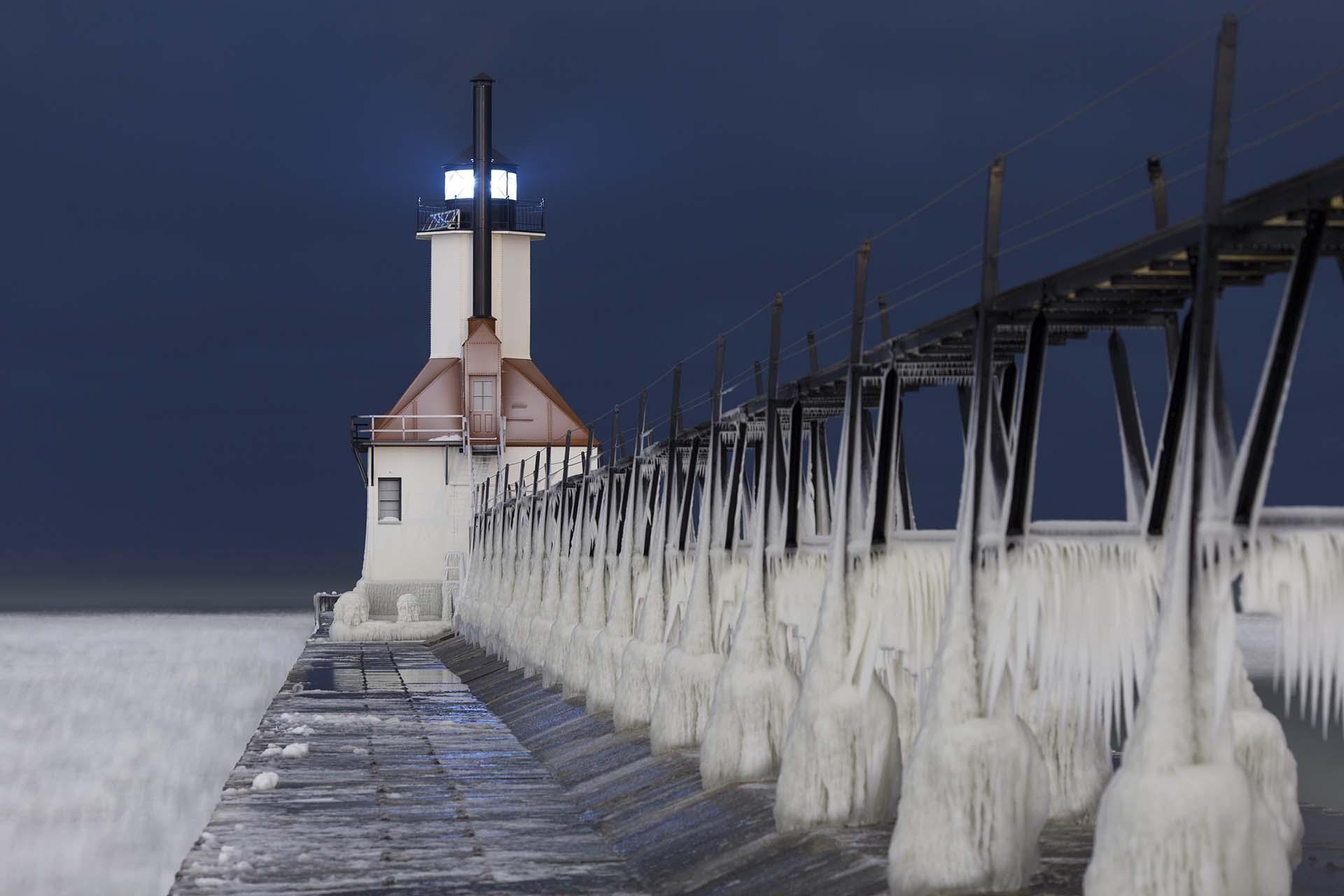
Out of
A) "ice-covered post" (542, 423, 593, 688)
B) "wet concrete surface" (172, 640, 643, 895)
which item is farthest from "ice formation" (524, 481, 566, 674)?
"wet concrete surface" (172, 640, 643, 895)

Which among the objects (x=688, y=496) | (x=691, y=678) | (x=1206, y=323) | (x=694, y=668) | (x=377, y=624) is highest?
(x=1206, y=323)

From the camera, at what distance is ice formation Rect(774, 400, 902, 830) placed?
16.7 metres

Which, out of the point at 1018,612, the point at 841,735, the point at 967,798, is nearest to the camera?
the point at 967,798

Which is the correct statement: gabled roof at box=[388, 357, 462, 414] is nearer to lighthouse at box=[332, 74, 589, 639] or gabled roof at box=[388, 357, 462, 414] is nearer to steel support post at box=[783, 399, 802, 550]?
lighthouse at box=[332, 74, 589, 639]

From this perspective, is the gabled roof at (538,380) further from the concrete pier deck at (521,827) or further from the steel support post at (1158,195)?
the steel support post at (1158,195)

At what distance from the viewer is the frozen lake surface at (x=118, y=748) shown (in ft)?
94.7

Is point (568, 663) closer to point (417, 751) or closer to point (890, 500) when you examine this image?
point (417, 751)

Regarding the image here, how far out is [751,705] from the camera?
66.9ft

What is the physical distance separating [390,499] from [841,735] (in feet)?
164

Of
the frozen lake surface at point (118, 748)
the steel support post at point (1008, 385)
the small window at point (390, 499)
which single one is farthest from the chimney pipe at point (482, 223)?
the steel support post at point (1008, 385)

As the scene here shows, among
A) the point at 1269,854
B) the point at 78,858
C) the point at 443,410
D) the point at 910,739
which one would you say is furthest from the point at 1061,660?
the point at 443,410

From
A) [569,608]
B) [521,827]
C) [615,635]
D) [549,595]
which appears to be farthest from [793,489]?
[549,595]

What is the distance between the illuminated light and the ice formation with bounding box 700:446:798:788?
49.1 meters

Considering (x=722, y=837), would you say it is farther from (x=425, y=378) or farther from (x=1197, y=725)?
(x=425, y=378)
